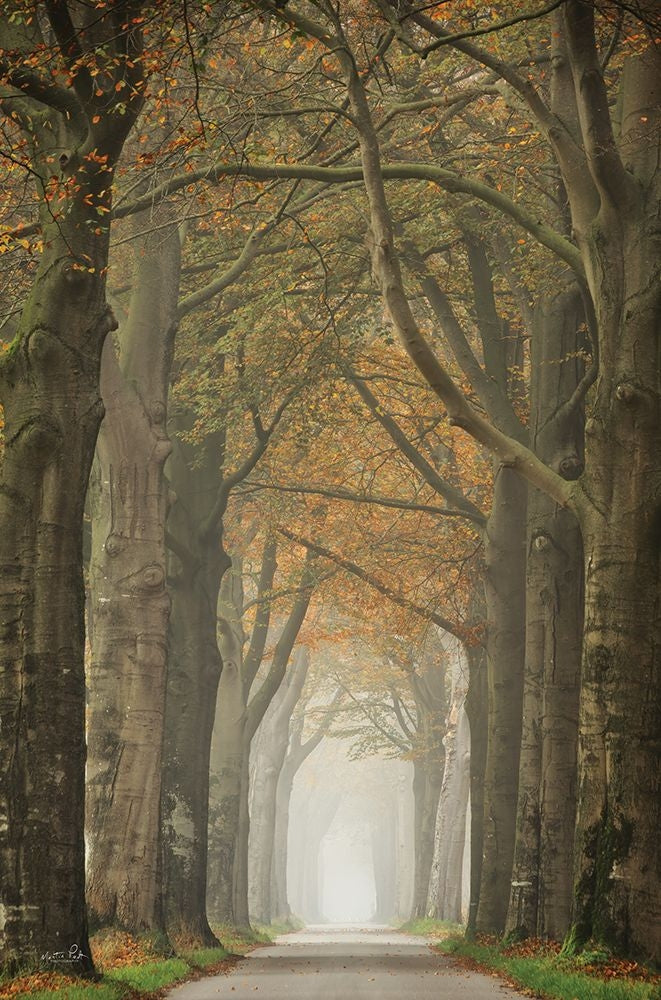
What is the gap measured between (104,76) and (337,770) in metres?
73.1

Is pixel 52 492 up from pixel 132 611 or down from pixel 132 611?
up

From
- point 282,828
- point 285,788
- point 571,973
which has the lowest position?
point 282,828

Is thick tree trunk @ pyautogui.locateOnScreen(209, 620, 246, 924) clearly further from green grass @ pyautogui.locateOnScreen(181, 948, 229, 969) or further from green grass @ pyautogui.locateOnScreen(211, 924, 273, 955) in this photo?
green grass @ pyautogui.locateOnScreen(181, 948, 229, 969)

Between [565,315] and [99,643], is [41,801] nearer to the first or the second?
[99,643]

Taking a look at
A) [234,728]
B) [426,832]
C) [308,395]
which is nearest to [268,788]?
[426,832]

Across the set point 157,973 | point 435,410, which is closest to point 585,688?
point 157,973

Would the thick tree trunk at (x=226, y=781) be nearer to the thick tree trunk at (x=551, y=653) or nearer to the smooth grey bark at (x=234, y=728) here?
the smooth grey bark at (x=234, y=728)

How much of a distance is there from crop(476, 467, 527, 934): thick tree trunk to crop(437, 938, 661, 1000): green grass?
349cm

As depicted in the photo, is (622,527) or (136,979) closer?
(136,979)

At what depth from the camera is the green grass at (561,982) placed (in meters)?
8.20

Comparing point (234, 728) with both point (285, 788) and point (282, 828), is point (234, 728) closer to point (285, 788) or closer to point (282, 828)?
point (285, 788)

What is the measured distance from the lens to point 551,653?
1460 centimetres
